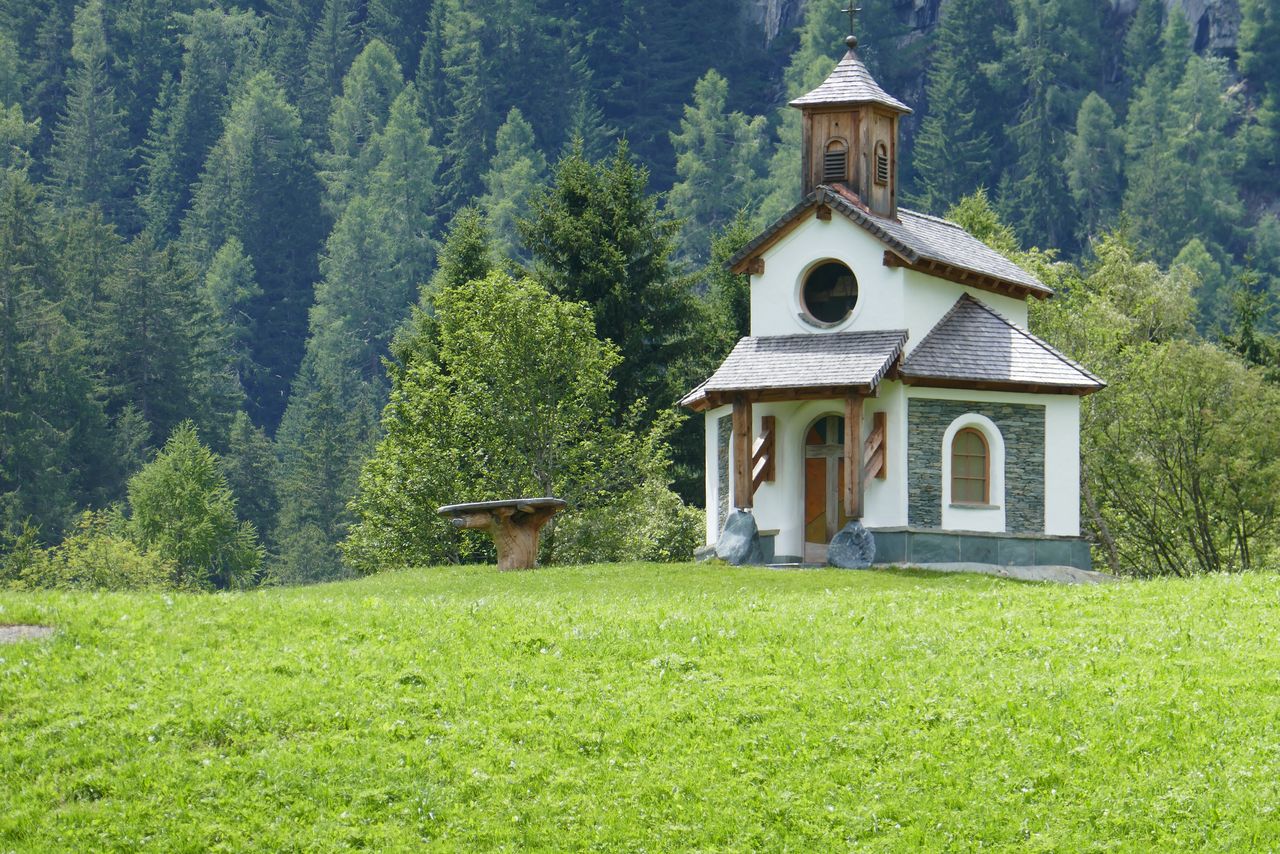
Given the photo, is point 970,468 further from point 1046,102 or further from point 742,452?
point 1046,102

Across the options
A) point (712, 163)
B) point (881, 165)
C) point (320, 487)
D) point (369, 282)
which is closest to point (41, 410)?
point (320, 487)

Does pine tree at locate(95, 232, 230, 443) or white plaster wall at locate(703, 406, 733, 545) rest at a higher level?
pine tree at locate(95, 232, 230, 443)

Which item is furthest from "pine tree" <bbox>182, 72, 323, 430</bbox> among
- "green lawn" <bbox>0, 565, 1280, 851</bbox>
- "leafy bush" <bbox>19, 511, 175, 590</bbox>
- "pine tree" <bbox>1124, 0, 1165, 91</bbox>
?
"green lawn" <bbox>0, 565, 1280, 851</bbox>

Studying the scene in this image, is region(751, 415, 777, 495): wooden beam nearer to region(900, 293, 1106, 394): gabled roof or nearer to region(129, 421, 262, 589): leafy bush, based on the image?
region(900, 293, 1106, 394): gabled roof

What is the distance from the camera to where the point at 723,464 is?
46.2 metres

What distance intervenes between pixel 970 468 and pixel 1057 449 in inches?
78.9

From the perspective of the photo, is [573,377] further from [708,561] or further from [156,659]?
[156,659]

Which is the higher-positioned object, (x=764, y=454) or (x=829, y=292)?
(x=829, y=292)

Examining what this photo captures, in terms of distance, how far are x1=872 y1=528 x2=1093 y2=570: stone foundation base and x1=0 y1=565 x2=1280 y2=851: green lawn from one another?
553 inches

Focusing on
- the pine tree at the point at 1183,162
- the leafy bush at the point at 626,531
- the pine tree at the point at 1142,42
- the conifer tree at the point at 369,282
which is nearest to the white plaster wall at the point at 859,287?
the leafy bush at the point at 626,531

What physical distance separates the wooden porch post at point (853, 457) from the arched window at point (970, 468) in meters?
2.33

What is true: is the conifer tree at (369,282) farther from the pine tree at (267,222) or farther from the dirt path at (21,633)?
the dirt path at (21,633)

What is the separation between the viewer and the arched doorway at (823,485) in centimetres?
4347

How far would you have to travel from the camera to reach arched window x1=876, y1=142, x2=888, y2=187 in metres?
46.1
